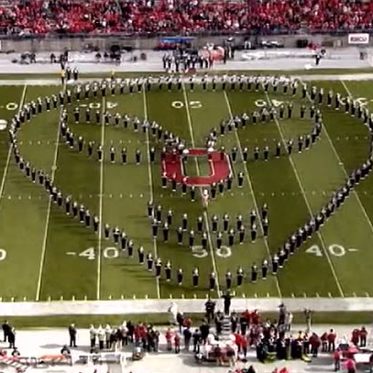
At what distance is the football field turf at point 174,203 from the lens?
3116cm

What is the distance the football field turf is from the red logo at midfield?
12.4 inches

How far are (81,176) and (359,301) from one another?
10579mm

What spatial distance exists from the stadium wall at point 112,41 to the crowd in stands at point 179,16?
57 centimetres

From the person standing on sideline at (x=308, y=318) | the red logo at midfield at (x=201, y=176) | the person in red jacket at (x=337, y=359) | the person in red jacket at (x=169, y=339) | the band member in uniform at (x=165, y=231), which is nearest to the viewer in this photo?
the person in red jacket at (x=337, y=359)

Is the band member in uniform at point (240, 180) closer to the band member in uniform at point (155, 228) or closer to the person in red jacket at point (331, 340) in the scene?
the band member in uniform at point (155, 228)

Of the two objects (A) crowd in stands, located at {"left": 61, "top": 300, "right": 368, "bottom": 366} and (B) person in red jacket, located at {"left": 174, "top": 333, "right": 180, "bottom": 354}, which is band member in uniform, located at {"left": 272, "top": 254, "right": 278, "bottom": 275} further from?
(B) person in red jacket, located at {"left": 174, "top": 333, "right": 180, "bottom": 354}

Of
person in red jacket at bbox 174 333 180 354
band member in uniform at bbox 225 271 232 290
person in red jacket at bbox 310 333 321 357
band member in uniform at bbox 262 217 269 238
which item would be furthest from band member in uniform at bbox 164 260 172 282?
person in red jacket at bbox 310 333 321 357

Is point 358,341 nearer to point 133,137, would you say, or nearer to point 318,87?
point 133,137

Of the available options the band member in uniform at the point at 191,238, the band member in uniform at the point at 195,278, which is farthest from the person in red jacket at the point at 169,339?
the band member in uniform at the point at 191,238

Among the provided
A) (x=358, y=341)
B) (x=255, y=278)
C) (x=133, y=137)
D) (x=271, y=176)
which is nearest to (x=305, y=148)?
(x=271, y=176)

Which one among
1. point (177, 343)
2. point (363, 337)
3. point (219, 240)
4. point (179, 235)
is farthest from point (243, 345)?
point (179, 235)

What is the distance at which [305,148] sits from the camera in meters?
39.1

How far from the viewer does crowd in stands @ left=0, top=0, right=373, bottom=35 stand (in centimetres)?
5128

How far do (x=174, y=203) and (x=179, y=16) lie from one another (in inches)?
750
